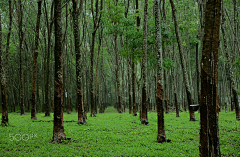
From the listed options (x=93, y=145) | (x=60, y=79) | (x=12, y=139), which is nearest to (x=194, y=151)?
(x=93, y=145)

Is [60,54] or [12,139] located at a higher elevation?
[60,54]

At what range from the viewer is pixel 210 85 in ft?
12.0

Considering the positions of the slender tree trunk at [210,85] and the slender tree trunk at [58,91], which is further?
the slender tree trunk at [58,91]

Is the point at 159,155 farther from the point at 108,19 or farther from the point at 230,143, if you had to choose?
the point at 108,19

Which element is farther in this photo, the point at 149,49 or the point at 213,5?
the point at 149,49

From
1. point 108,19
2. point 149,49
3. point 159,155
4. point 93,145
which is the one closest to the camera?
point 159,155

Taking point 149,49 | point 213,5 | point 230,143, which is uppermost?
point 149,49

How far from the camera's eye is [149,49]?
14352 mm

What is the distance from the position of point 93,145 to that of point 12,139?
3.50 m

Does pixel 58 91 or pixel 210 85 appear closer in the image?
pixel 210 85

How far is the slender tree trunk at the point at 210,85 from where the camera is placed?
3.60 metres

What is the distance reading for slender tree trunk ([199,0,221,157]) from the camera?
3604mm

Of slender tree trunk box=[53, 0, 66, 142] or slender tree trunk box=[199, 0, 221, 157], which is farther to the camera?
slender tree trunk box=[53, 0, 66, 142]

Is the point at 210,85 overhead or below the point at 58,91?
overhead
